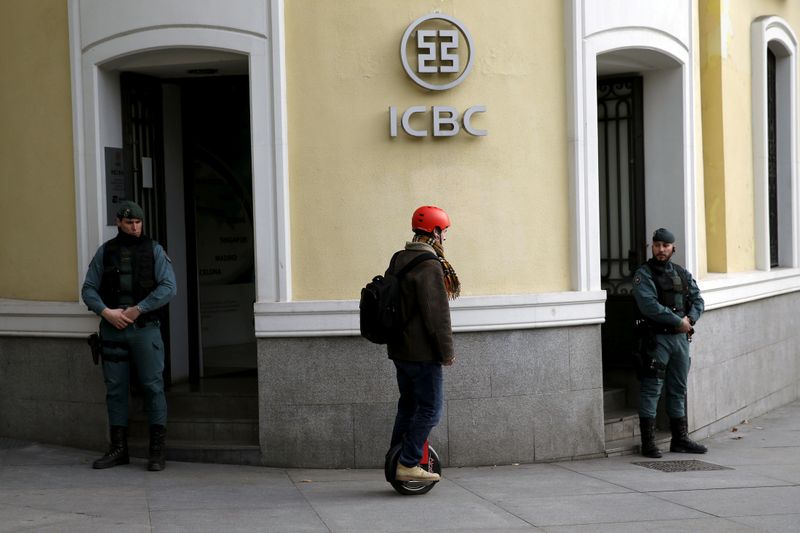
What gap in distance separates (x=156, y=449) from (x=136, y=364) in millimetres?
665

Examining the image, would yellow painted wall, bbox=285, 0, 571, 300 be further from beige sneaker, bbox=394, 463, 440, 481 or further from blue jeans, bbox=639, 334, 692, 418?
beige sneaker, bbox=394, 463, 440, 481

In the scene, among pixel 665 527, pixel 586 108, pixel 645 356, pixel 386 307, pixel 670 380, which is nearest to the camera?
pixel 665 527

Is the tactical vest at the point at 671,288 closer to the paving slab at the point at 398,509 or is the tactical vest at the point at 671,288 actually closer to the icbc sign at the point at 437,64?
the icbc sign at the point at 437,64

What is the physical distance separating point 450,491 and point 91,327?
130 inches

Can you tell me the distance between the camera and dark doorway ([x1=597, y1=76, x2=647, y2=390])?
35.7ft

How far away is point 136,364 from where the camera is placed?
337 inches

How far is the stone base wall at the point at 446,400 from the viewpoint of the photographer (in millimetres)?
8648

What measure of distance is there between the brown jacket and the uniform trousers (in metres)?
2.22

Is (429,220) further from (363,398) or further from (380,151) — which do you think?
(363,398)

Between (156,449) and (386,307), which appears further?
(156,449)

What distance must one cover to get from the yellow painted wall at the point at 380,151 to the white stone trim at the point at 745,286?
2.75 m

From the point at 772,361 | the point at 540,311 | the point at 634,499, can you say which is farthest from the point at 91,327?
the point at 772,361

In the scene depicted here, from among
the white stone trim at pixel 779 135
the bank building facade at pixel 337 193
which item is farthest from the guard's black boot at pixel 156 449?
the white stone trim at pixel 779 135

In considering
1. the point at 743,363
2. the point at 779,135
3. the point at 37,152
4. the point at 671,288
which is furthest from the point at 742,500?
the point at 779,135
